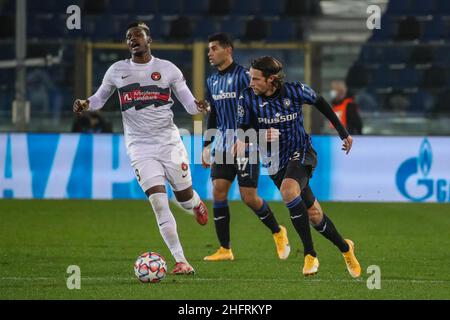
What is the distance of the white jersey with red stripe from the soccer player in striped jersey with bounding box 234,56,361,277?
2.21 ft

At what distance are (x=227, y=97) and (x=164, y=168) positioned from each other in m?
1.37

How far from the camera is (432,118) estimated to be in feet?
68.5

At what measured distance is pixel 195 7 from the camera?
22891 millimetres

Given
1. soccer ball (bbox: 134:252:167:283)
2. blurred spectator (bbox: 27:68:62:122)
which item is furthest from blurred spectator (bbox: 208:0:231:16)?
soccer ball (bbox: 134:252:167:283)

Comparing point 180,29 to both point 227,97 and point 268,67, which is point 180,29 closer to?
point 227,97

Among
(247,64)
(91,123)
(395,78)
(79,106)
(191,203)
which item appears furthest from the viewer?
(395,78)

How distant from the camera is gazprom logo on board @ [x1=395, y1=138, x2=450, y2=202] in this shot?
54.3ft

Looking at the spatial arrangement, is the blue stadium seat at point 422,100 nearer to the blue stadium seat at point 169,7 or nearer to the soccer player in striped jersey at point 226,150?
the blue stadium seat at point 169,7

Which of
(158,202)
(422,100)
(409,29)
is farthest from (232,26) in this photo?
(158,202)

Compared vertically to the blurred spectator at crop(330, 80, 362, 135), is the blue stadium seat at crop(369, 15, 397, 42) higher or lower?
higher

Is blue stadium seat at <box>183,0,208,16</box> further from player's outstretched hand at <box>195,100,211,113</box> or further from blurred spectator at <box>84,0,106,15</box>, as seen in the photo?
player's outstretched hand at <box>195,100,211,113</box>

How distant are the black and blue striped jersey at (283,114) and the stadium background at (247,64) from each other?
575cm

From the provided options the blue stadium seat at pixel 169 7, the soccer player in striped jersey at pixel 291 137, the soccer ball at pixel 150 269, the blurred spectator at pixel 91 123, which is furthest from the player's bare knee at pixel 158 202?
the blue stadium seat at pixel 169 7

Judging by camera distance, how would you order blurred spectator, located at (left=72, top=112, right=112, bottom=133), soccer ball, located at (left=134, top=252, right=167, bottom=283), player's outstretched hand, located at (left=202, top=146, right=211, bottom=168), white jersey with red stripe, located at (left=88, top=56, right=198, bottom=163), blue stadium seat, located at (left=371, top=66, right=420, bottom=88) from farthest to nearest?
blue stadium seat, located at (left=371, top=66, right=420, bottom=88) < blurred spectator, located at (left=72, top=112, right=112, bottom=133) < player's outstretched hand, located at (left=202, top=146, right=211, bottom=168) < white jersey with red stripe, located at (left=88, top=56, right=198, bottom=163) < soccer ball, located at (left=134, top=252, right=167, bottom=283)
